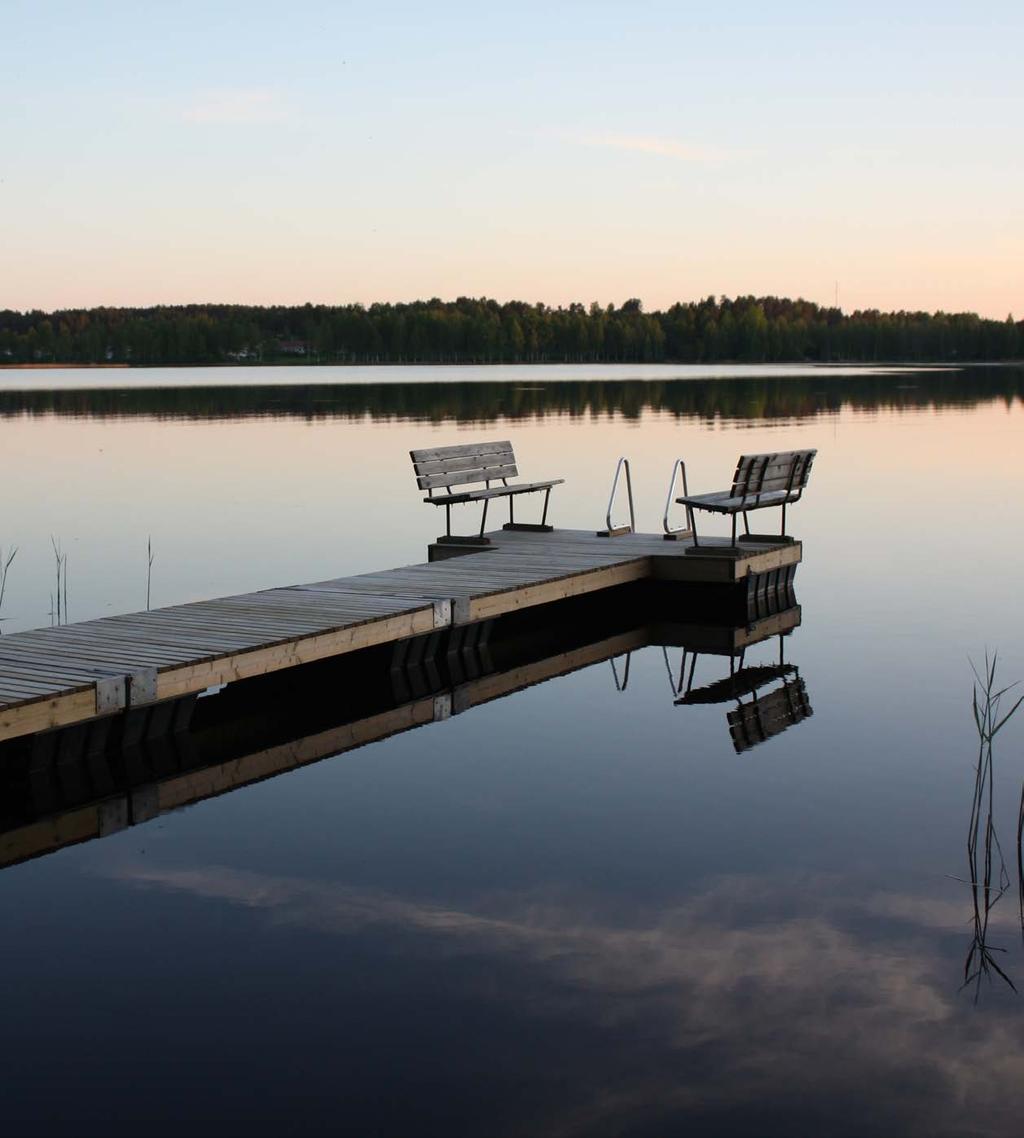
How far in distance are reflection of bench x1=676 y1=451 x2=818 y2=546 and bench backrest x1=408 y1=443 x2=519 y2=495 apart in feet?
7.71

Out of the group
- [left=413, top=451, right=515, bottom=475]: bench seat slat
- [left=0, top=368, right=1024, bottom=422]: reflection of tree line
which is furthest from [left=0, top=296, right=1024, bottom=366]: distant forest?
[left=413, top=451, right=515, bottom=475]: bench seat slat

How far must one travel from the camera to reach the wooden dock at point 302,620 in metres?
7.84

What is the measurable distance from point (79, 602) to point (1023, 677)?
8.65 meters

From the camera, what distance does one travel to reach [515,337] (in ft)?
590

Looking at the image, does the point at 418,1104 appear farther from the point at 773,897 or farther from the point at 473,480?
the point at 473,480

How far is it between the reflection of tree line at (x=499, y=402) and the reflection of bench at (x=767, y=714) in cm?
3250

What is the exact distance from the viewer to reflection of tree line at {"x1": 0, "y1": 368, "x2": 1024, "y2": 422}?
4831cm

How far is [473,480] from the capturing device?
1474 centimetres

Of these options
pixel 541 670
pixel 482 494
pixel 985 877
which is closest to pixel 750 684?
Answer: pixel 541 670

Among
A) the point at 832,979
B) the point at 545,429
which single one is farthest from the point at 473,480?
the point at 545,429

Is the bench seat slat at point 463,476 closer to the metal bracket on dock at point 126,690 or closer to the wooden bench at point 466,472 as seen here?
the wooden bench at point 466,472

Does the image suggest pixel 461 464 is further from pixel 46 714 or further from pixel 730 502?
pixel 46 714

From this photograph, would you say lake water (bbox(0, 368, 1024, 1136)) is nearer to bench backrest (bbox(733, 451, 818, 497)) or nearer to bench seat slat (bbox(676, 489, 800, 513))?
bench seat slat (bbox(676, 489, 800, 513))

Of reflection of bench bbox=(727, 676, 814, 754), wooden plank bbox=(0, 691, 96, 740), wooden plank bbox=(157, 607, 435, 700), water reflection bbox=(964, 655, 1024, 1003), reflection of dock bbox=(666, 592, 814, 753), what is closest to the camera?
water reflection bbox=(964, 655, 1024, 1003)
